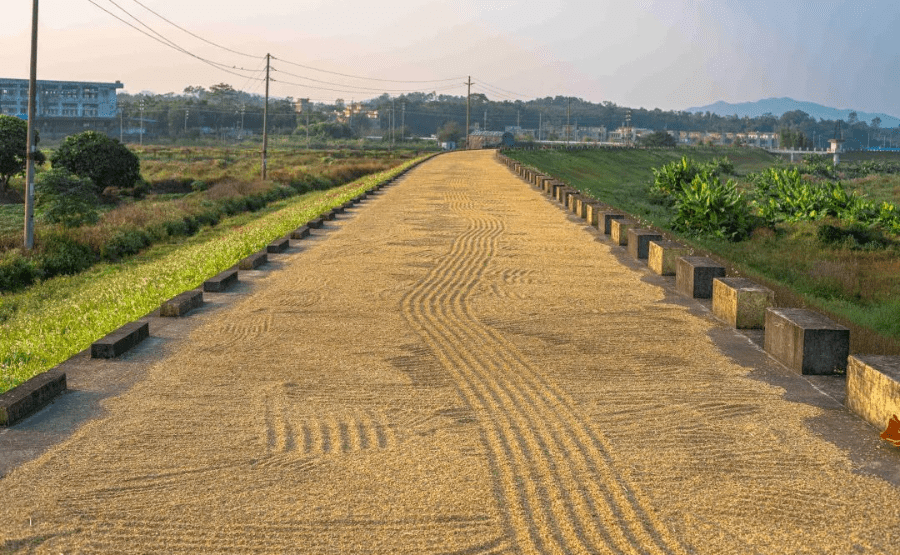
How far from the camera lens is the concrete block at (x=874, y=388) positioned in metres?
6.28

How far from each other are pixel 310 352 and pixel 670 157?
96.7m

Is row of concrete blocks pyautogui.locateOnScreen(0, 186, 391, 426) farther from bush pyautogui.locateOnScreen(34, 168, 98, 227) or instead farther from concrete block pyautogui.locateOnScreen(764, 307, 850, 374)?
bush pyautogui.locateOnScreen(34, 168, 98, 227)

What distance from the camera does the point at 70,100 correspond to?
162 m

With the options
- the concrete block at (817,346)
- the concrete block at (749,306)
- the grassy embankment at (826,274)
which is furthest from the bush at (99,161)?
the concrete block at (817,346)

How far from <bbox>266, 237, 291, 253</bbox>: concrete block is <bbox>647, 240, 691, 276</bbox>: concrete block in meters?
6.24

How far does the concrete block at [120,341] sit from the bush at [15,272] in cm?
1010

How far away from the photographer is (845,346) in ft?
26.0

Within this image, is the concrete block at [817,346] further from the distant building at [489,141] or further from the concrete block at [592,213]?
the distant building at [489,141]

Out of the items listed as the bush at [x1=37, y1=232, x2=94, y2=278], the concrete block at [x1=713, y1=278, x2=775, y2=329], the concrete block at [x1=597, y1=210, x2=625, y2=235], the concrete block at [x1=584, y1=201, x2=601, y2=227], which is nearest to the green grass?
the bush at [x1=37, y1=232, x2=94, y2=278]

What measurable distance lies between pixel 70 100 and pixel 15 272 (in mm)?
158468

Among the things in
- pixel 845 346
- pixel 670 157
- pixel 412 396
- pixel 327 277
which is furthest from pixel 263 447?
pixel 670 157

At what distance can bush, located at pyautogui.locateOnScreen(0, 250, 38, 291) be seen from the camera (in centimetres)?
1773

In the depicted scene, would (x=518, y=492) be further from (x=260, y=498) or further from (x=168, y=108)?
(x=168, y=108)

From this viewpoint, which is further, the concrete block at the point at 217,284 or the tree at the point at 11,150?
the tree at the point at 11,150
